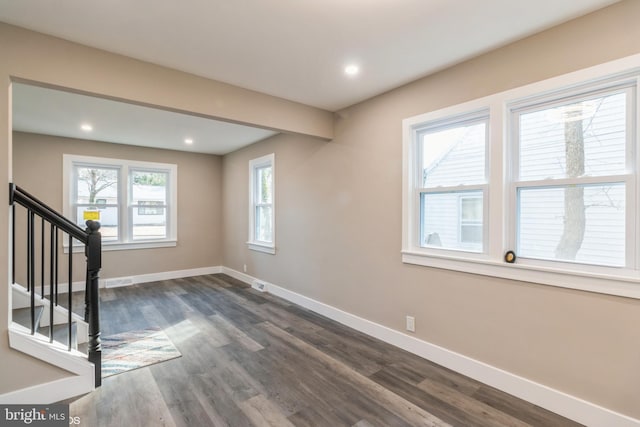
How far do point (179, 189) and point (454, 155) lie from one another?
5.20m

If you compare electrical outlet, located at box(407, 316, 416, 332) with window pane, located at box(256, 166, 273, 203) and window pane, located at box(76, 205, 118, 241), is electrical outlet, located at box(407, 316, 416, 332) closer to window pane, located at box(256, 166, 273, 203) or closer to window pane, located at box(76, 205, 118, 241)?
window pane, located at box(256, 166, 273, 203)

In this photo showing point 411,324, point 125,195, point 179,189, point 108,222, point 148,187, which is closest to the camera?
point 411,324

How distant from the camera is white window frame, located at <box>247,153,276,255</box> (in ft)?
15.8

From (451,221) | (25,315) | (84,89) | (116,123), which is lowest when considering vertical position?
(25,315)

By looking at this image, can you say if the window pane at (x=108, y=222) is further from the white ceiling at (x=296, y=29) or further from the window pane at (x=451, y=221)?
the window pane at (x=451, y=221)

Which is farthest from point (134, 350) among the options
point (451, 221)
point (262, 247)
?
point (451, 221)

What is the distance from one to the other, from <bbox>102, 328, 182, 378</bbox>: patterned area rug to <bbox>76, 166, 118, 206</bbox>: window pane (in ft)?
9.93

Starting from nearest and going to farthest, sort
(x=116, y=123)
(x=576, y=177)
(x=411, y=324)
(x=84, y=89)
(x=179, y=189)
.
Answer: (x=576, y=177), (x=84, y=89), (x=411, y=324), (x=116, y=123), (x=179, y=189)

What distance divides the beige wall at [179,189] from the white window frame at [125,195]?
0.26 feet

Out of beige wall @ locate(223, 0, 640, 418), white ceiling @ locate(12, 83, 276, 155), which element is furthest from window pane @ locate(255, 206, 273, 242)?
white ceiling @ locate(12, 83, 276, 155)

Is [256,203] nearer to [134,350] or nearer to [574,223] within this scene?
[134,350]

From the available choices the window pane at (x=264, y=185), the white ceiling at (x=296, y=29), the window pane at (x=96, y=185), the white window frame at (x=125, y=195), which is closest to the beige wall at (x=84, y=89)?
the white ceiling at (x=296, y=29)

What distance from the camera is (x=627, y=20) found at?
5.69 ft

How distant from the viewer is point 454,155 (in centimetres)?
263
